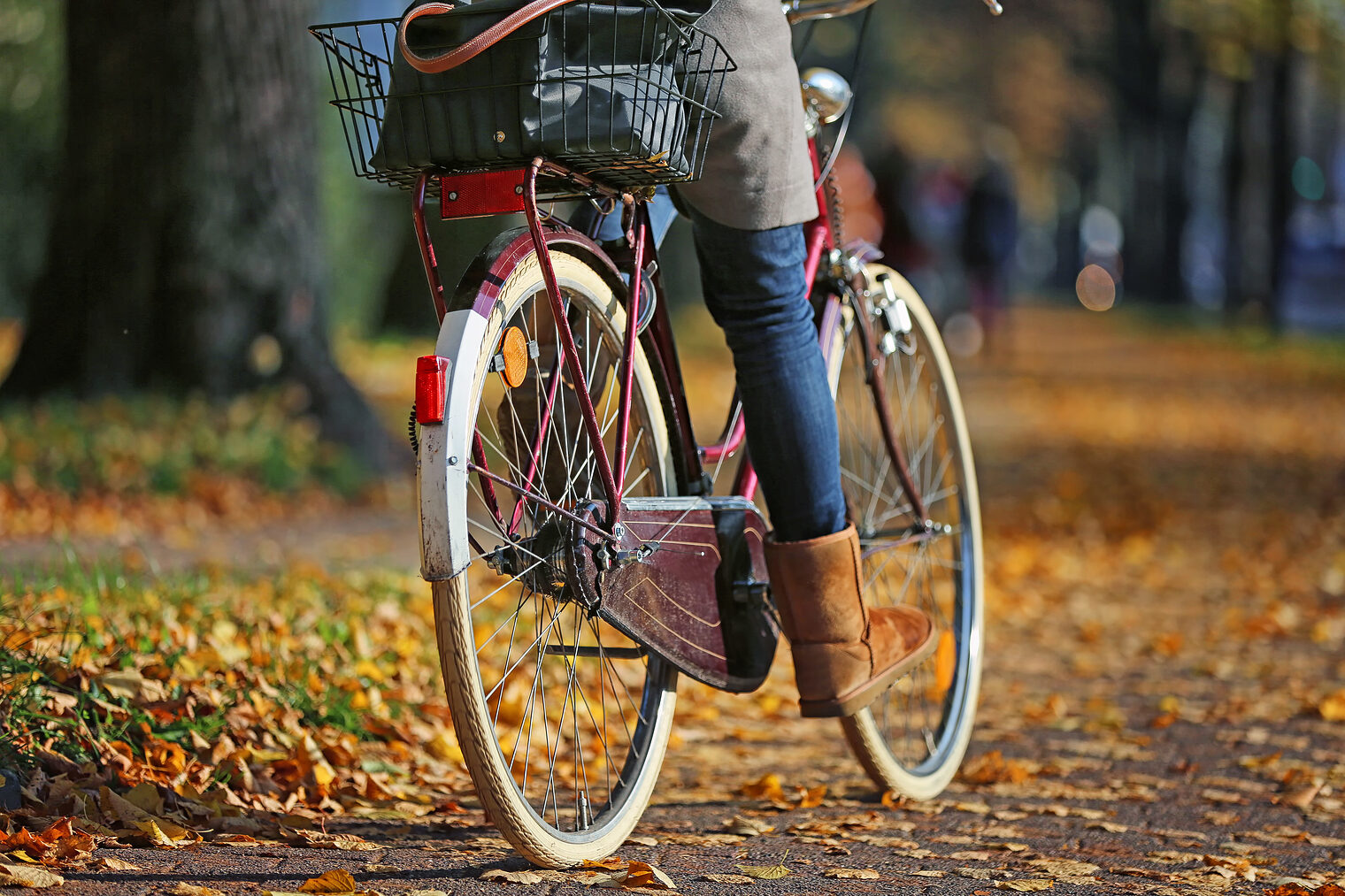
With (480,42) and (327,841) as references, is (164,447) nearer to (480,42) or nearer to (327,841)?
(327,841)

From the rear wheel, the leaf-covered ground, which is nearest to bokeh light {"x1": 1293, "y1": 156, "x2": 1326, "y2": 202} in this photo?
the leaf-covered ground

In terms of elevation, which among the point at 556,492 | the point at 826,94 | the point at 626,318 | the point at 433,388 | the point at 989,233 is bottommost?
the point at 556,492

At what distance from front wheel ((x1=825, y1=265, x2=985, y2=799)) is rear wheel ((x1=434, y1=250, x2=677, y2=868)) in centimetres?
60

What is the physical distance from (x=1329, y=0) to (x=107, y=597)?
19706 mm

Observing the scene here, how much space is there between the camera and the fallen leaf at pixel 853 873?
2.96 metres

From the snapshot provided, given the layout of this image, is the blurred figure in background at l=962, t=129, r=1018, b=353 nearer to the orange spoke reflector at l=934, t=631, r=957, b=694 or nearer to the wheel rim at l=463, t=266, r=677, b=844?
the orange spoke reflector at l=934, t=631, r=957, b=694

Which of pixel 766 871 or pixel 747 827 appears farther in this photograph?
pixel 747 827

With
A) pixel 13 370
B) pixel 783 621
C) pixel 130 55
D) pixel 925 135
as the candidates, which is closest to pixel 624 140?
pixel 783 621

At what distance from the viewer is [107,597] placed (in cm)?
416

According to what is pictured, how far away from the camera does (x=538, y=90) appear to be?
2.56 m

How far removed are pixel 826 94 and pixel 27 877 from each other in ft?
7.43

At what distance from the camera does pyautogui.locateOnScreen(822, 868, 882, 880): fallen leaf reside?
9.73 feet

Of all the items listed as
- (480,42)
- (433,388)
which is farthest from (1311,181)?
(433,388)

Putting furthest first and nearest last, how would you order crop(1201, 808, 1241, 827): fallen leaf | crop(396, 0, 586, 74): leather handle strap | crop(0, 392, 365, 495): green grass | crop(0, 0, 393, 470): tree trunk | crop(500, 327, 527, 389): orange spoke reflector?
crop(0, 0, 393, 470): tree trunk < crop(0, 392, 365, 495): green grass < crop(1201, 808, 1241, 827): fallen leaf < crop(500, 327, 527, 389): orange spoke reflector < crop(396, 0, 586, 74): leather handle strap
